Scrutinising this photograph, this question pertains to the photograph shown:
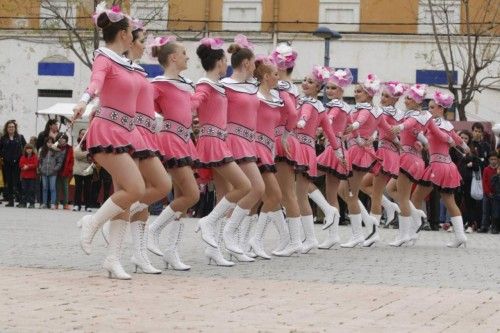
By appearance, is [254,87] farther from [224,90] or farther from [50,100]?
[50,100]

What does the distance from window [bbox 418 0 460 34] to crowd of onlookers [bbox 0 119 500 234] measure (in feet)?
50.8

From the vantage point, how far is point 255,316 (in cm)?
800

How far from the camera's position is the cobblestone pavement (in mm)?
7633

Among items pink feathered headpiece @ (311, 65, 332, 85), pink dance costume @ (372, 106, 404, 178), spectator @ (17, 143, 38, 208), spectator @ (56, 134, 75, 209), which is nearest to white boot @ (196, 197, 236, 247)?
pink feathered headpiece @ (311, 65, 332, 85)

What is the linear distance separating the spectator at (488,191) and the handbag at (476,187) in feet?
0.48

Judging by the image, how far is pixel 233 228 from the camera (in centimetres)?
1305

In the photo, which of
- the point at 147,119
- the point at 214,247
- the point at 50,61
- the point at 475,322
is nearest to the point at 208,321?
the point at 475,322

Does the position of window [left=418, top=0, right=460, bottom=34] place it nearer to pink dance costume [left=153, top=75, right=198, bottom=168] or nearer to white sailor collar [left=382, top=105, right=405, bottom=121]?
white sailor collar [left=382, top=105, right=405, bottom=121]

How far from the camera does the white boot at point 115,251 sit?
404 inches

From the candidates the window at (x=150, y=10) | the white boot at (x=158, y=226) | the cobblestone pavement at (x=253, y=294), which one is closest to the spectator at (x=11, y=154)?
the window at (x=150, y=10)

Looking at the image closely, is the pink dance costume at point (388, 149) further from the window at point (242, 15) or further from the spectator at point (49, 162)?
the window at point (242, 15)

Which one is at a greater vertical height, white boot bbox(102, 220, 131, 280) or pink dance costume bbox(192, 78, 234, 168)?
pink dance costume bbox(192, 78, 234, 168)

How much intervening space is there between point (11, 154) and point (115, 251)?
1939cm

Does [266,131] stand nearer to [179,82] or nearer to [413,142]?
[179,82]
